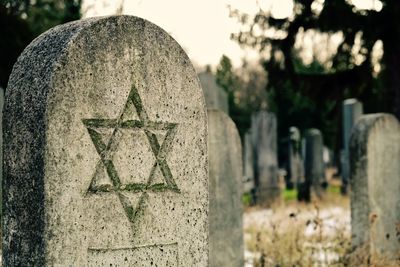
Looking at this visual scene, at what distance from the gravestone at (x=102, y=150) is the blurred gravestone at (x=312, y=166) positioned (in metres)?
10.9

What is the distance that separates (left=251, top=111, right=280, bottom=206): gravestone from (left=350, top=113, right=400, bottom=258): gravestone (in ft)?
20.7

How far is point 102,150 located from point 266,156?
10.7 m

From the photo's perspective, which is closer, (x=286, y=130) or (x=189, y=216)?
(x=189, y=216)

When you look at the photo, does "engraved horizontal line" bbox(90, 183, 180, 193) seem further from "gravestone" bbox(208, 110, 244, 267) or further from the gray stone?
the gray stone

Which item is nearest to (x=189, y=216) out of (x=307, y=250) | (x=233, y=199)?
(x=233, y=199)

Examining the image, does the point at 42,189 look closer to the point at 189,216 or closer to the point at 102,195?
the point at 102,195

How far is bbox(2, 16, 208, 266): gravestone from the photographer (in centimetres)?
285

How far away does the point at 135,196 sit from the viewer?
3.12 meters

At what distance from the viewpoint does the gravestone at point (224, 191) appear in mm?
5504

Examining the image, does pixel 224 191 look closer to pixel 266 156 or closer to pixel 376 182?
pixel 376 182

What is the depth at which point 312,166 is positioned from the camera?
46.9 ft

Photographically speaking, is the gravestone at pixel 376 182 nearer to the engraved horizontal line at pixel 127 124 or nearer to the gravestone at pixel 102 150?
the gravestone at pixel 102 150

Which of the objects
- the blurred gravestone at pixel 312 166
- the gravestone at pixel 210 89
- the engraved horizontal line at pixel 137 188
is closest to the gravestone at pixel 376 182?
the gravestone at pixel 210 89

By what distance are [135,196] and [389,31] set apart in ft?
27.4
